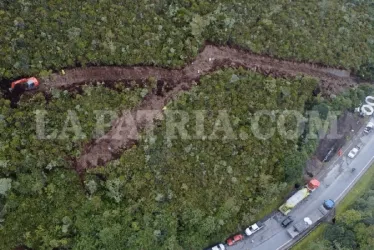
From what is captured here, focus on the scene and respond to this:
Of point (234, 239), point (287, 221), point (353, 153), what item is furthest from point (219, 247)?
point (353, 153)

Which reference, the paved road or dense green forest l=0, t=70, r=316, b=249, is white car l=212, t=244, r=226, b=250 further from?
dense green forest l=0, t=70, r=316, b=249

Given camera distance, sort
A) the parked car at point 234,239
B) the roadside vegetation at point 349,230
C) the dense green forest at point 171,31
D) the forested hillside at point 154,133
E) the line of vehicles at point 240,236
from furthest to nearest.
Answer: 1. the roadside vegetation at point 349,230
2. the parked car at point 234,239
3. the line of vehicles at point 240,236
4. the dense green forest at point 171,31
5. the forested hillside at point 154,133

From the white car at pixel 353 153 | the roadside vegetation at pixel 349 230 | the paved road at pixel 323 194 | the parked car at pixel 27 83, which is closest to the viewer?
the parked car at pixel 27 83

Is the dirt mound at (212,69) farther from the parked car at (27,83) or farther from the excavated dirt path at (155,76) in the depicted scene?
the parked car at (27,83)

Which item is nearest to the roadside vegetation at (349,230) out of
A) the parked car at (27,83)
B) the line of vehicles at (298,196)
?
the line of vehicles at (298,196)

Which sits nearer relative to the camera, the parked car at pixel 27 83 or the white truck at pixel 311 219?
the parked car at pixel 27 83

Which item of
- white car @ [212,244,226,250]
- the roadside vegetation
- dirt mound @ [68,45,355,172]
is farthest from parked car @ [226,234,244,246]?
dirt mound @ [68,45,355,172]

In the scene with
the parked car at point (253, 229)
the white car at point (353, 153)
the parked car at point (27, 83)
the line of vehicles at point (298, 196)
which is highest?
the parked car at point (27, 83)

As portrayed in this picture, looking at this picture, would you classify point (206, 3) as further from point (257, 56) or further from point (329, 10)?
point (329, 10)
